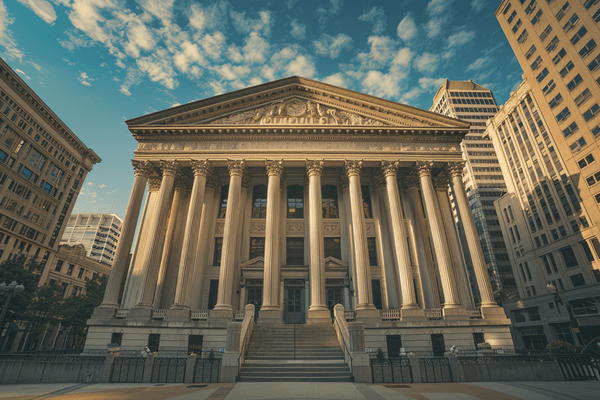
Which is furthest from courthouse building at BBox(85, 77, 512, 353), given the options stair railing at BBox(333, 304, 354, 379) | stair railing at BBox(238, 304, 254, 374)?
stair railing at BBox(238, 304, 254, 374)

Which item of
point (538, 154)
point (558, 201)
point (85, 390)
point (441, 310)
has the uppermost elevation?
point (538, 154)

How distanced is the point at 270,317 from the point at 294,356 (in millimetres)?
5158

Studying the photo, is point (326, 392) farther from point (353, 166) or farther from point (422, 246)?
point (422, 246)

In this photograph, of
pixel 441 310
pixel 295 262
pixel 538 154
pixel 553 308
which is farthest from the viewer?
pixel 538 154

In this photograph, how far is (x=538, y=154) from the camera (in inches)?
1943

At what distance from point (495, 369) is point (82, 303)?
42178 millimetres

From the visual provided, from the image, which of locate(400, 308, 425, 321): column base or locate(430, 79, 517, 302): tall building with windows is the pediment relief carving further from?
locate(430, 79, 517, 302): tall building with windows

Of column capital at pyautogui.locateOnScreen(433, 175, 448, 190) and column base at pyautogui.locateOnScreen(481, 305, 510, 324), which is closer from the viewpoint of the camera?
column base at pyautogui.locateOnScreen(481, 305, 510, 324)

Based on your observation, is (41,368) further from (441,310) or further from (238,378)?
(441,310)

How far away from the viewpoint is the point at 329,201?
94.3 ft

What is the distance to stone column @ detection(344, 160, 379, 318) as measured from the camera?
2092 centimetres

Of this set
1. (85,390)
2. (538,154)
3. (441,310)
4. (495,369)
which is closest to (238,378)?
(85,390)

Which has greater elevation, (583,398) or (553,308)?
(553,308)

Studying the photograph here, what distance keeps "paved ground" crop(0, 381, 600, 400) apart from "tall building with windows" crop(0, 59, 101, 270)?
47416 millimetres
